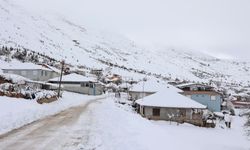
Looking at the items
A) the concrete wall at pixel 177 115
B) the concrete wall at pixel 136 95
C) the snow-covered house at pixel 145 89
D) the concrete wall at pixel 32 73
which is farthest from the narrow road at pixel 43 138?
the concrete wall at pixel 32 73

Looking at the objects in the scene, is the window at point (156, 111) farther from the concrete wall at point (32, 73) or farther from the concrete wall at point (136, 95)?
the concrete wall at point (32, 73)

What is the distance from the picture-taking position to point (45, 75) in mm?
87938

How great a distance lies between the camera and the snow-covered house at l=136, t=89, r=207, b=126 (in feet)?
157

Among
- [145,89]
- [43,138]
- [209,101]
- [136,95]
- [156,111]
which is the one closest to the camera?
[43,138]

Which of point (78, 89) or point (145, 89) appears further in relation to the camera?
point (78, 89)

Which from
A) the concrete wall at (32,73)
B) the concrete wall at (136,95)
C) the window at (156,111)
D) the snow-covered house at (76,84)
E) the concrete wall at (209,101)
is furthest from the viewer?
the snow-covered house at (76,84)

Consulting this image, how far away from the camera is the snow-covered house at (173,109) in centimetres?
4775

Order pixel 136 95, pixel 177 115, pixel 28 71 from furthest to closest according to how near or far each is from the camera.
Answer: pixel 28 71 → pixel 136 95 → pixel 177 115

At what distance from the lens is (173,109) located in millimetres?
48688

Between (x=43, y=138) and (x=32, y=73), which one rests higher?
(x=32, y=73)

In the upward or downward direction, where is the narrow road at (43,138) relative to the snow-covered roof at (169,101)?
downward

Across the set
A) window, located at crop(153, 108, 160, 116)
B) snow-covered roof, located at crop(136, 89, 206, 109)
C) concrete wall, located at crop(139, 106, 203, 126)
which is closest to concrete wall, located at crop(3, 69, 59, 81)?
snow-covered roof, located at crop(136, 89, 206, 109)

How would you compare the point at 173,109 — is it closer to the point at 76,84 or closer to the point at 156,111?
the point at 156,111

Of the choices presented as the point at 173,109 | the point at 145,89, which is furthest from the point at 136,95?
the point at 173,109
